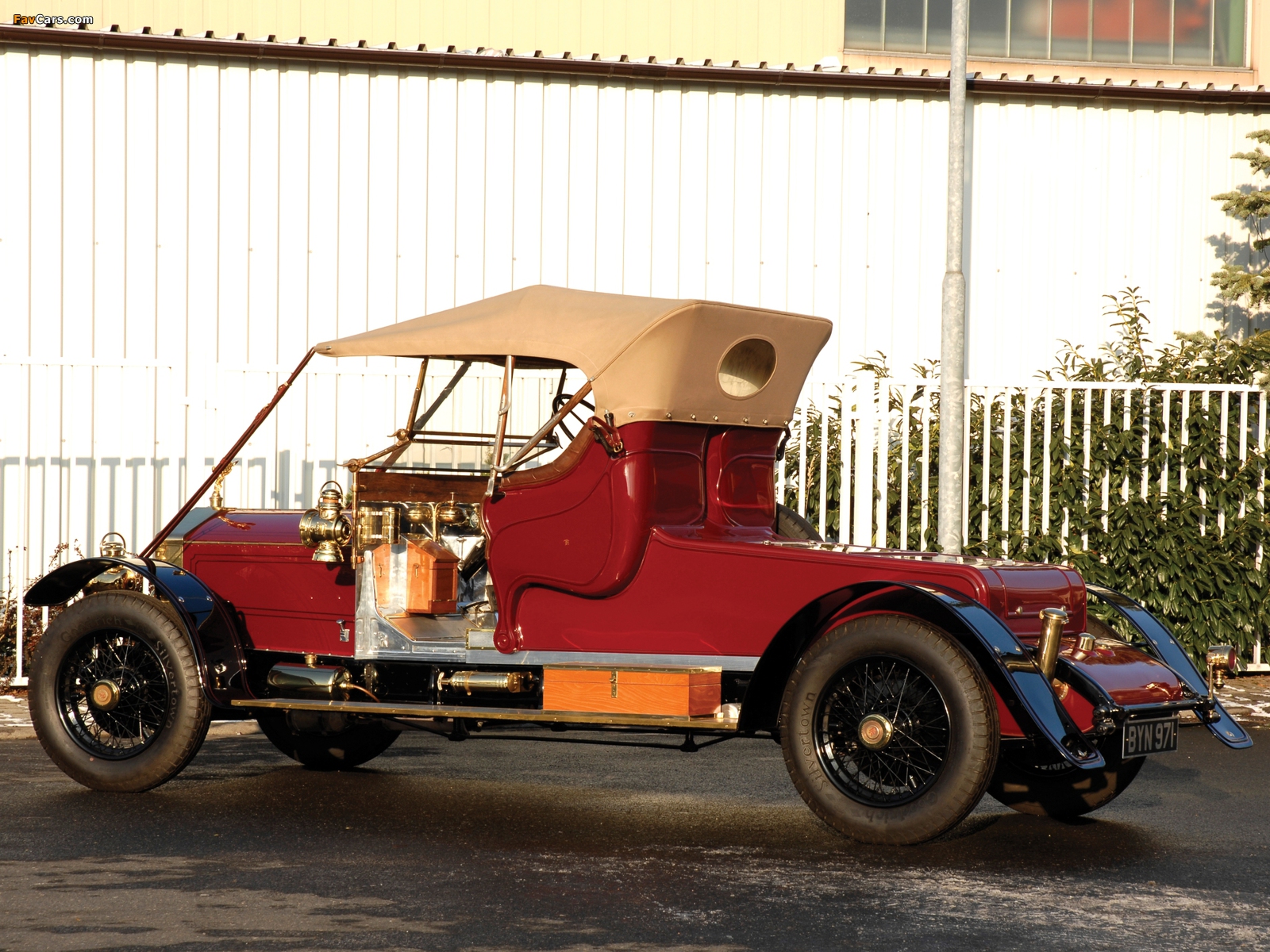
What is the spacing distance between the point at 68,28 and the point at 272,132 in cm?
173

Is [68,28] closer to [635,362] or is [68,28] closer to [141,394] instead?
[141,394]

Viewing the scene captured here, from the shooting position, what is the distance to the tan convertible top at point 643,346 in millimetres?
6430

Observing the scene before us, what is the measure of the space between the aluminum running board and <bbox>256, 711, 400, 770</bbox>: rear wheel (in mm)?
907

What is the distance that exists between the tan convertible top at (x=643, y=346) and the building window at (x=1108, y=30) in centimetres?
911

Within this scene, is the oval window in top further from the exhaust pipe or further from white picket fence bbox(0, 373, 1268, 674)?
white picket fence bbox(0, 373, 1268, 674)

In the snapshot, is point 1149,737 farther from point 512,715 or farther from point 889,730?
point 512,715

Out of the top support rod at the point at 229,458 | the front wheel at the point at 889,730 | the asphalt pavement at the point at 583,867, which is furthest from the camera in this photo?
the top support rod at the point at 229,458

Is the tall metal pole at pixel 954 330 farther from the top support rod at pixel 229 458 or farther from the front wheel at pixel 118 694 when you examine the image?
the front wheel at pixel 118 694

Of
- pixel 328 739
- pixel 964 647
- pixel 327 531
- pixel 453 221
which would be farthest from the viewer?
pixel 453 221

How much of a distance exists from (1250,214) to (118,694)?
33.7 ft

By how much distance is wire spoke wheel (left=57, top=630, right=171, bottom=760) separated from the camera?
22.6 feet

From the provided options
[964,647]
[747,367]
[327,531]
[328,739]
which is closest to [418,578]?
[327,531]

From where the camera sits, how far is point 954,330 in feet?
34.4

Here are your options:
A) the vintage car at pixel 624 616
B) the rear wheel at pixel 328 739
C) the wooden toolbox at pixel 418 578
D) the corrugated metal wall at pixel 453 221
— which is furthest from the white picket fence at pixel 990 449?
the wooden toolbox at pixel 418 578
